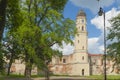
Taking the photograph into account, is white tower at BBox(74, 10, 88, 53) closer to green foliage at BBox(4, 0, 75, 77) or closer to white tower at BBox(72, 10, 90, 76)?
white tower at BBox(72, 10, 90, 76)

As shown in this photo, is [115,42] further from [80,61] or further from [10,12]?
[80,61]

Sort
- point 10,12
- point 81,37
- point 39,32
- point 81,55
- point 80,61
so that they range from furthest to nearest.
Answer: point 81,37 → point 80,61 → point 81,55 → point 39,32 → point 10,12

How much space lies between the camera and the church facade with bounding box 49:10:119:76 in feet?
327

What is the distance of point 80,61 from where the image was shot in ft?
328

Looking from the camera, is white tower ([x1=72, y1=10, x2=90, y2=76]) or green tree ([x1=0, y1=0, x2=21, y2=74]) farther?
white tower ([x1=72, y1=10, x2=90, y2=76])

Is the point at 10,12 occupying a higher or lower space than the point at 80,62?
lower

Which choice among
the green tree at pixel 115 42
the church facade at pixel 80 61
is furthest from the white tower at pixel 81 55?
the green tree at pixel 115 42

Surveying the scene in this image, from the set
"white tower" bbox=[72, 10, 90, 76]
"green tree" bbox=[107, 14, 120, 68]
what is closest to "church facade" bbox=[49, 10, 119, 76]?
"white tower" bbox=[72, 10, 90, 76]

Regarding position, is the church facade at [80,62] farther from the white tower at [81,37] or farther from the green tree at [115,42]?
the green tree at [115,42]

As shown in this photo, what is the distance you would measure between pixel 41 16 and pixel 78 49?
6396 cm

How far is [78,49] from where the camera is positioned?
10000 centimetres

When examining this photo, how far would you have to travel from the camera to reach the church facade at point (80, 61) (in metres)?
99.8

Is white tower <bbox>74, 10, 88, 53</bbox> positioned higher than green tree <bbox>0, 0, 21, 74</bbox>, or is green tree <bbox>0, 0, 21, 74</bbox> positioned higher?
white tower <bbox>74, 10, 88, 53</bbox>

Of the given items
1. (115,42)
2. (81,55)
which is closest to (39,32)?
(115,42)
